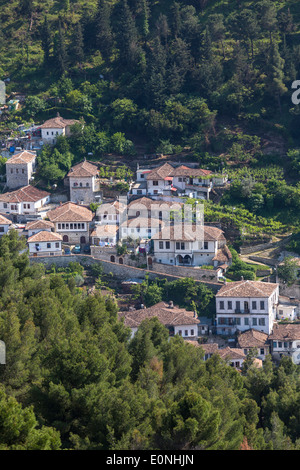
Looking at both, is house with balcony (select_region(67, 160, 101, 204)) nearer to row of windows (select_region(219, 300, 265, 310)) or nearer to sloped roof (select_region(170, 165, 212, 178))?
sloped roof (select_region(170, 165, 212, 178))

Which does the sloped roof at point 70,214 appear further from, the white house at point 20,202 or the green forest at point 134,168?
the green forest at point 134,168

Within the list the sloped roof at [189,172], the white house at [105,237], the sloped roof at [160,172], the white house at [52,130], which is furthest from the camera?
the white house at [52,130]

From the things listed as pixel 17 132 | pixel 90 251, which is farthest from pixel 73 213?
pixel 17 132

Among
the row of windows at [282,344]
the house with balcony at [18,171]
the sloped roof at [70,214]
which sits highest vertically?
the house with balcony at [18,171]

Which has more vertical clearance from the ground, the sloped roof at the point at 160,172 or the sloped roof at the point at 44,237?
the sloped roof at the point at 160,172

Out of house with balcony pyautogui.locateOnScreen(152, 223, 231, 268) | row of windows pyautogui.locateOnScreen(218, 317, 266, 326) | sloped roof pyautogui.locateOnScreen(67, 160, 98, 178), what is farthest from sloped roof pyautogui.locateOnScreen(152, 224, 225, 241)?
sloped roof pyautogui.locateOnScreen(67, 160, 98, 178)

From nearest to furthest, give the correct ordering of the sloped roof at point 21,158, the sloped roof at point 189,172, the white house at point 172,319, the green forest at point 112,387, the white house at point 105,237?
the green forest at point 112,387 → the white house at point 172,319 → the white house at point 105,237 → the sloped roof at point 189,172 → the sloped roof at point 21,158

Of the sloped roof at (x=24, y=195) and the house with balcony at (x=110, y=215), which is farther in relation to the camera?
the sloped roof at (x=24, y=195)

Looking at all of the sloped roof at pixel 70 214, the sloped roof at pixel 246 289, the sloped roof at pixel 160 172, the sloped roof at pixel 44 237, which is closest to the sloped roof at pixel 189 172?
the sloped roof at pixel 160 172
